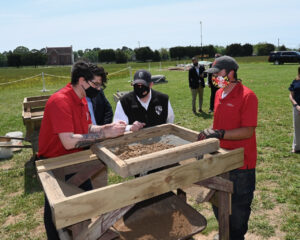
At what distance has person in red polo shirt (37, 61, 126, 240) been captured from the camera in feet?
8.09

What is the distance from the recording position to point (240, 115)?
9.34 ft

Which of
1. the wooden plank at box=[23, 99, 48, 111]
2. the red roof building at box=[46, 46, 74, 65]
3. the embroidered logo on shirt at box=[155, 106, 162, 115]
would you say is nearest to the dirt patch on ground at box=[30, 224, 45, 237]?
the embroidered logo on shirt at box=[155, 106, 162, 115]

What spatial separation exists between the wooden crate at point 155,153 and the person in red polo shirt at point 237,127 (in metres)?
0.36

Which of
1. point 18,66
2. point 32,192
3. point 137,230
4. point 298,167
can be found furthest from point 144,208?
point 18,66

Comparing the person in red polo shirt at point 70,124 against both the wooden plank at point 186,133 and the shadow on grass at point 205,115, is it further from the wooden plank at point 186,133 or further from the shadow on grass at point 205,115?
the shadow on grass at point 205,115

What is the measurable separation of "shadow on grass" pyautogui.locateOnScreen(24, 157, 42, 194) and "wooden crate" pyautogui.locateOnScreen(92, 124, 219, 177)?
323 cm

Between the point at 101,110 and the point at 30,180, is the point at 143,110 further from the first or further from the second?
the point at 30,180

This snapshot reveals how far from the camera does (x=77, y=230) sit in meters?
2.16

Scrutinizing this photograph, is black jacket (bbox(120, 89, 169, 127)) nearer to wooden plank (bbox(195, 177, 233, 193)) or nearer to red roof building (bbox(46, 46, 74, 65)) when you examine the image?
wooden plank (bbox(195, 177, 233, 193))

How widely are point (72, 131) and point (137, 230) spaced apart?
1.13 meters

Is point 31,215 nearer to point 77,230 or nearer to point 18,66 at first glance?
point 77,230

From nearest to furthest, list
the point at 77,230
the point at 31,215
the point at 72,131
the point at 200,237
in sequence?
the point at 77,230
the point at 72,131
the point at 200,237
the point at 31,215

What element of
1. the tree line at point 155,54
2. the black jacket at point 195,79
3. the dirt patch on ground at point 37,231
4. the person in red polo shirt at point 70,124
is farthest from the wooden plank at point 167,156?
the tree line at point 155,54

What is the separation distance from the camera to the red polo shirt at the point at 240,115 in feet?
9.07
